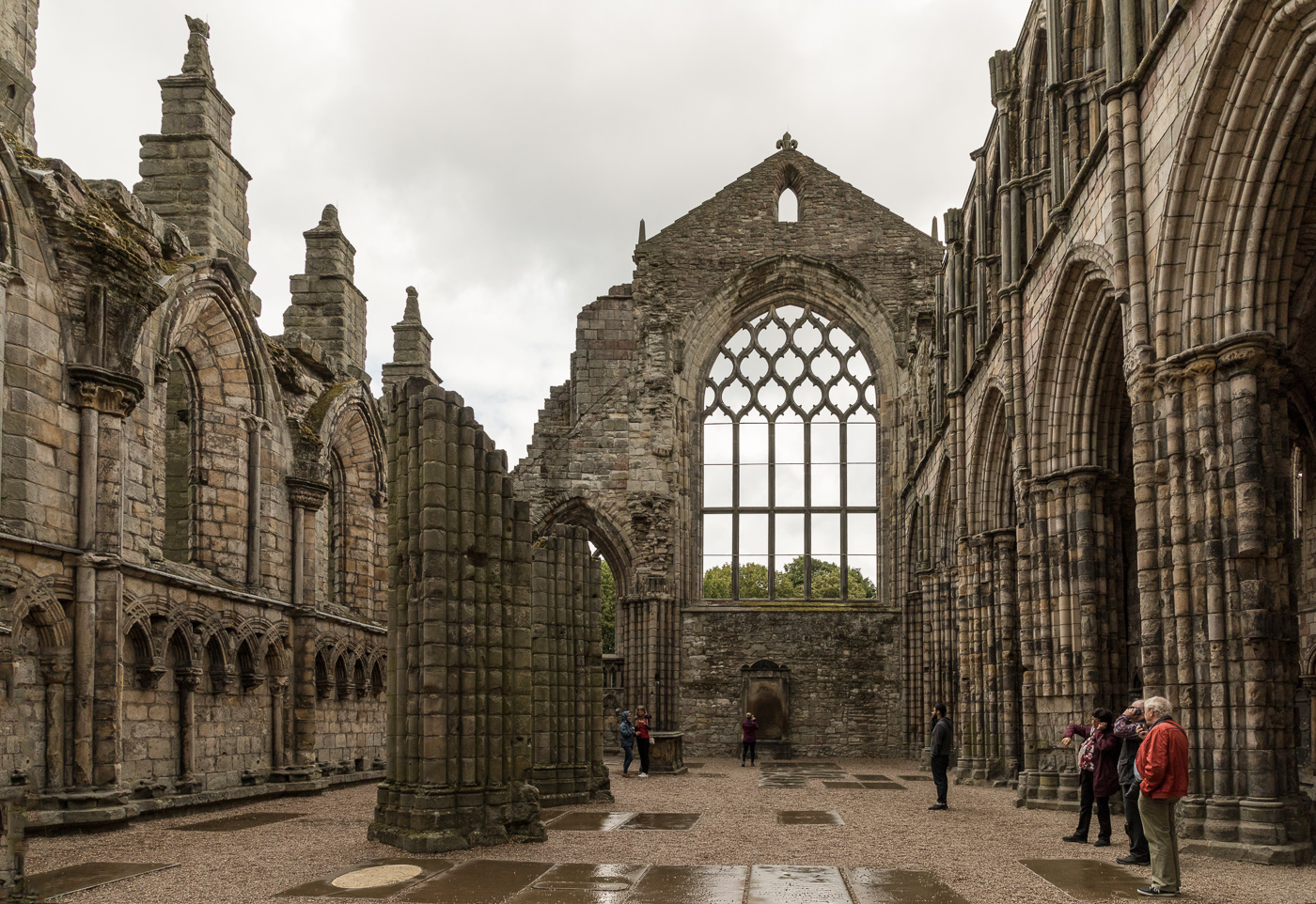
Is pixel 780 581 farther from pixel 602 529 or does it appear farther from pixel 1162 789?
pixel 1162 789

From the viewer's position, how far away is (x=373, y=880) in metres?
8.13

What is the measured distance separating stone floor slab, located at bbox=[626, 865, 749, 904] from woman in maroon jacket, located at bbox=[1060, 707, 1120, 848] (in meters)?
3.10

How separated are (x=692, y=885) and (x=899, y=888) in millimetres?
1236

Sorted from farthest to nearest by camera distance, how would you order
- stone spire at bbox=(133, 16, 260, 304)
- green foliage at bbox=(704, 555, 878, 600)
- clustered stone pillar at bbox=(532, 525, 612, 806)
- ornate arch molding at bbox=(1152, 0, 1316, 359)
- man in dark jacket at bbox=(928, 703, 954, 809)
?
green foliage at bbox=(704, 555, 878, 600) → stone spire at bbox=(133, 16, 260, 304) → clustered stone pillar at bbox=(532, 525, 612, 806) → man in dark jacket at bbox=(928, 703, 954, 809) → ornate arch molding at bbox=(1152, 0, 1316, 359)

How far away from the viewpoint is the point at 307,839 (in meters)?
10.6

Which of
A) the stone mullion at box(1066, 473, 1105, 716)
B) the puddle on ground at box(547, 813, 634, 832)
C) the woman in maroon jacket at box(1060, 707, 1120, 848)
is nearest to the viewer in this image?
the woman in maroon jacket at box(1060, 707, 1120, 848)

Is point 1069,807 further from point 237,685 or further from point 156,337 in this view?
Result: point 156,337

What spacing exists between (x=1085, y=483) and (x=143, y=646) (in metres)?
9.98

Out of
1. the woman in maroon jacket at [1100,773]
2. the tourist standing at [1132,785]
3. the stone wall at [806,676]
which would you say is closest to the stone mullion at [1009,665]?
the woman in maroon jacket at [1100,773]

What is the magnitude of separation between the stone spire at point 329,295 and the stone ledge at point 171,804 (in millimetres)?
6635

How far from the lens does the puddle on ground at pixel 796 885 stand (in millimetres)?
7402

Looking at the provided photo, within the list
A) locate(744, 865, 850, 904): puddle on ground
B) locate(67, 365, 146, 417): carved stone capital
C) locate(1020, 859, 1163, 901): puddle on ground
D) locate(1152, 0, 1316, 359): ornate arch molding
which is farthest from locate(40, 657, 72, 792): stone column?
locate(1152, 0, 1316, 359): ornate arch molding

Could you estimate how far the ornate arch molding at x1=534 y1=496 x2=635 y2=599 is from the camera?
92.8 ft

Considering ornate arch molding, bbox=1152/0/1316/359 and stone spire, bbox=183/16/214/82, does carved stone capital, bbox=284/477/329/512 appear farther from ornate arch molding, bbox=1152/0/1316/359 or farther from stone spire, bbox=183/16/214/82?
ornate arch molding, bbox=1152/0/1316/359
